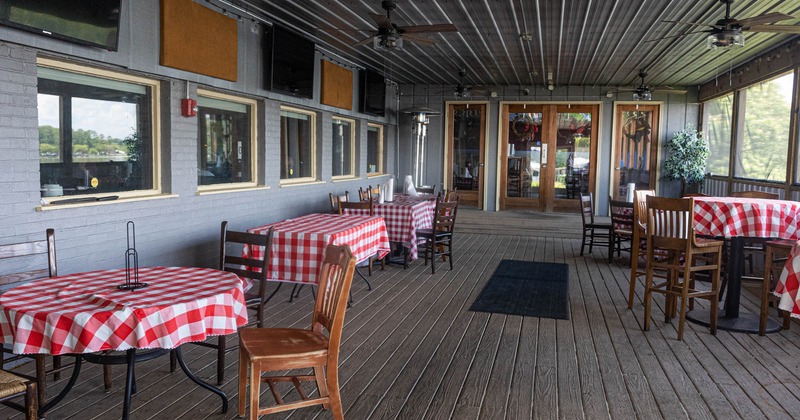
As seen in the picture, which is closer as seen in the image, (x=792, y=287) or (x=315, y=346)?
(x=315, y=346)

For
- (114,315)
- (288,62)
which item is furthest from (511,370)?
(288,62)

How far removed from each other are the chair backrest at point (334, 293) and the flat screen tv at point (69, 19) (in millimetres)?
2584

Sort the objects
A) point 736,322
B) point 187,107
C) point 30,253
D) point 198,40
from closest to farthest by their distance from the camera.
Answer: point 30,253
point 736,322
point 187,107
point 198,40

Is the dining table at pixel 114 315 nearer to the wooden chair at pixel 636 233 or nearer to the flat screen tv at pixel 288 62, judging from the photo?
the wooden chair at pixel 636 233

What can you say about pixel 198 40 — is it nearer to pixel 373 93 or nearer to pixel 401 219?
pixel 401 219

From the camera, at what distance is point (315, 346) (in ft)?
8.81

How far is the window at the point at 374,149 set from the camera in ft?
36.7

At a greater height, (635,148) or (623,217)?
(635,148)

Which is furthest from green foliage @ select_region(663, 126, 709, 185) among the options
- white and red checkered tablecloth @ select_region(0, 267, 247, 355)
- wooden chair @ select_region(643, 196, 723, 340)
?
white and red checkered tablecloth @ select_region(0, 267, 247, 355)

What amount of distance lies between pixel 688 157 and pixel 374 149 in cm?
631

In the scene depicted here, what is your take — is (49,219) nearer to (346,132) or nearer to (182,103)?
(182,103)

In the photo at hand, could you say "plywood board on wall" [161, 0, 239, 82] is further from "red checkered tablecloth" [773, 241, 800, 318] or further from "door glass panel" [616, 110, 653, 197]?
"door glass panel" [616, 110, 653, 197]

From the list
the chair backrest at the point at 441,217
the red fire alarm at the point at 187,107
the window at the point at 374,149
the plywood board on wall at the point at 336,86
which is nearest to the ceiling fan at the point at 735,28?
the chair backrest at the point at 441,217

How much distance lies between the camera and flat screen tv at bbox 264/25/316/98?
6691mm
